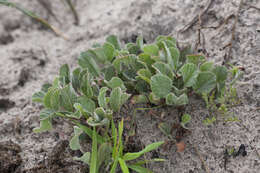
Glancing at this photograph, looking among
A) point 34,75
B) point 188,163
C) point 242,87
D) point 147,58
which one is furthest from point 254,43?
point 34,75

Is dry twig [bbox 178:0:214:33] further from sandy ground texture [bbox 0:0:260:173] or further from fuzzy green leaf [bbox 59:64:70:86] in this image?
fuzzy green leaf [bbox 59:64:70:86]

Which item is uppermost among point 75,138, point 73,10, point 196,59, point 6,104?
point 73,10

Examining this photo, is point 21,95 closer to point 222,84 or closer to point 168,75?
point 168,75

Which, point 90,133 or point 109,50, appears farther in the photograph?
point 109,50

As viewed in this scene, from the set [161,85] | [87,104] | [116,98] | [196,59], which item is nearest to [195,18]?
[196,59]

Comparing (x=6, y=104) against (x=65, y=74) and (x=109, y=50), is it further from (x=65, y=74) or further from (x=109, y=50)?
(x=109, y=50)

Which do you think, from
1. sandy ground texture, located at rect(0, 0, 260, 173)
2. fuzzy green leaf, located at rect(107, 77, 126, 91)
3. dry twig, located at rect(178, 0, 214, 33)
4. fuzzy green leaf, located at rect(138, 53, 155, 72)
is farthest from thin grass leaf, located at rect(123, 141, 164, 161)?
dry twig, located at rect(178, 0, 214, 33)

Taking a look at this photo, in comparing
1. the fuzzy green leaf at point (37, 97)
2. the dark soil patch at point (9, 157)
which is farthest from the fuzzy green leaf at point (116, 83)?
the dark soil patch at point (9, 157)
